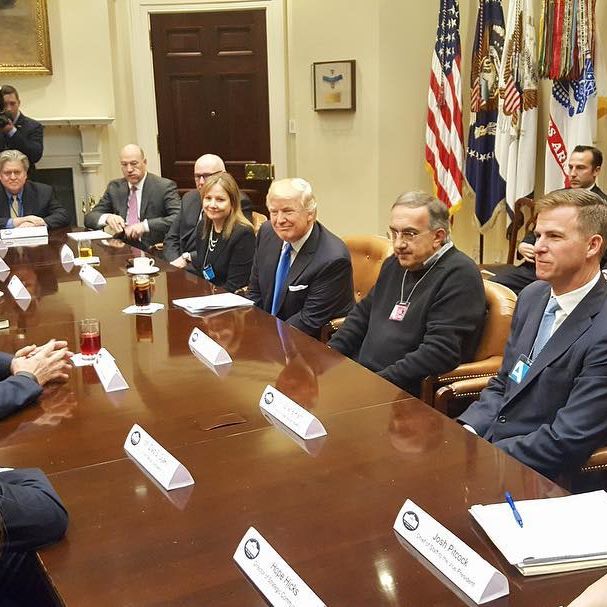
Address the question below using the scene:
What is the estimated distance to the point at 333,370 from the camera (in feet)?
7.32

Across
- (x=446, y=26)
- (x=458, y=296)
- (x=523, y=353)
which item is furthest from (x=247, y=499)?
(x=446, y=26)

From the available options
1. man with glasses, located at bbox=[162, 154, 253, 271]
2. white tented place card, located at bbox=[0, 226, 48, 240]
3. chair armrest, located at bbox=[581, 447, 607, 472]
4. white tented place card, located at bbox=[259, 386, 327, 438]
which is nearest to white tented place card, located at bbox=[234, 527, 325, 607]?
white tented place card, located at bbox=[259, 386, 327, 438]

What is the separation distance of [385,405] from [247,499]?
23.3 inches

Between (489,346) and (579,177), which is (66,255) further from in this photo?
(579,177)

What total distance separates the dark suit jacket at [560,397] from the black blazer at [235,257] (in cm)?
209

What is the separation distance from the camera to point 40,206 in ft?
17.7

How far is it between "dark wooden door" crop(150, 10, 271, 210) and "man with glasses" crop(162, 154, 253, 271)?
7.32ft

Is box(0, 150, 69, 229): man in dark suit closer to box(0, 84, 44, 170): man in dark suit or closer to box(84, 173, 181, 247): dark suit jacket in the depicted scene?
box(84, 173, 181, 247): dark suit jacket

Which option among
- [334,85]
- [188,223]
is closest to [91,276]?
[188,223]

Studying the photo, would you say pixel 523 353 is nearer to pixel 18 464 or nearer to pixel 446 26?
pixel 18 464

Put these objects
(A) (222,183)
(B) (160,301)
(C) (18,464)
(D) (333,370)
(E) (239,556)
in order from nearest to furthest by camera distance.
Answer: (E) (239,556)
(C) (18,464)
(D) (333,370)
(B) (160,301)
(A) (222,183)

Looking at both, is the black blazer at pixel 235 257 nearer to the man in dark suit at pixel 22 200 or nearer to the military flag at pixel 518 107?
the man in dark suit at pixel 22 200

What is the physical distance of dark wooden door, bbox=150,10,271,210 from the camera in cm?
691

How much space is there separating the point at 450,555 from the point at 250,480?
0.48 meters
